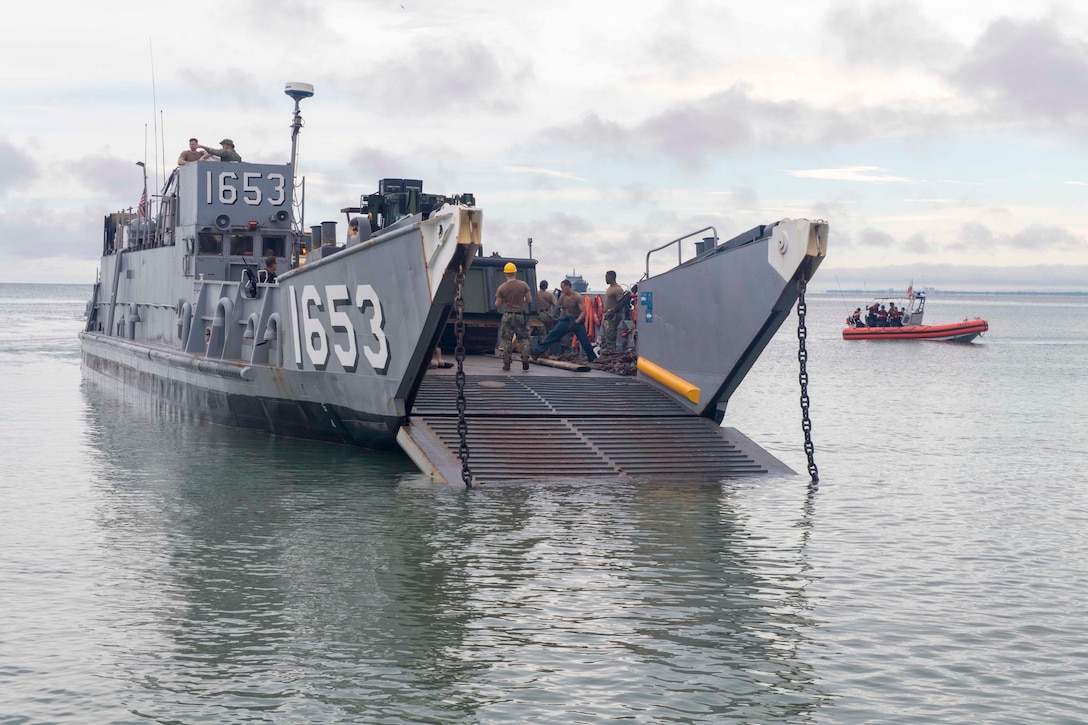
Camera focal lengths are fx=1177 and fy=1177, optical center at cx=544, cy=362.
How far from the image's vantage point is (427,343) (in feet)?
43.5

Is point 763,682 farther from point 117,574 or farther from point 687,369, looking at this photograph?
point 687,369

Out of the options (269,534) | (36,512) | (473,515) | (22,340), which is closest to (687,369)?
(473,515)

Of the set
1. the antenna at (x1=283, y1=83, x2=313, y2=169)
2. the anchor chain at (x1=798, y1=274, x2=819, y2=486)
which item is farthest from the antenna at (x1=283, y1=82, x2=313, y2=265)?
the anchor chain at (x1=798, y1=274, x2=819, y2=486)

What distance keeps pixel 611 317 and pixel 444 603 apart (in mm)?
12460

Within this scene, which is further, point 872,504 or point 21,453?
point 21,453

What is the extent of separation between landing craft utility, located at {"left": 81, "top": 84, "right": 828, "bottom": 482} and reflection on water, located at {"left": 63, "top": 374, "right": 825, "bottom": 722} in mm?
1048

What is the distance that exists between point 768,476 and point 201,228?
11481mm

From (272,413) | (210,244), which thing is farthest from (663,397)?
(210,244)

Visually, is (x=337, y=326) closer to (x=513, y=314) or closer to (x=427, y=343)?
(x=427, y=343)

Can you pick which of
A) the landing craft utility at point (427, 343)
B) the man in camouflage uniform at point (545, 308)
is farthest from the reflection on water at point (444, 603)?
the man in camouflage uniform at point (545, 308)

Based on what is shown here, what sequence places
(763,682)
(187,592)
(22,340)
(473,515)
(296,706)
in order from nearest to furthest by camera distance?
(296,706), (763,682), (187,592), (473,515), (22,340)

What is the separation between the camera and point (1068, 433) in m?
22.1

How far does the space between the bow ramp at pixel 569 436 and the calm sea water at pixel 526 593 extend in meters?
0.41

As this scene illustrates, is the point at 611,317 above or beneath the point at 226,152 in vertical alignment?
beneath
